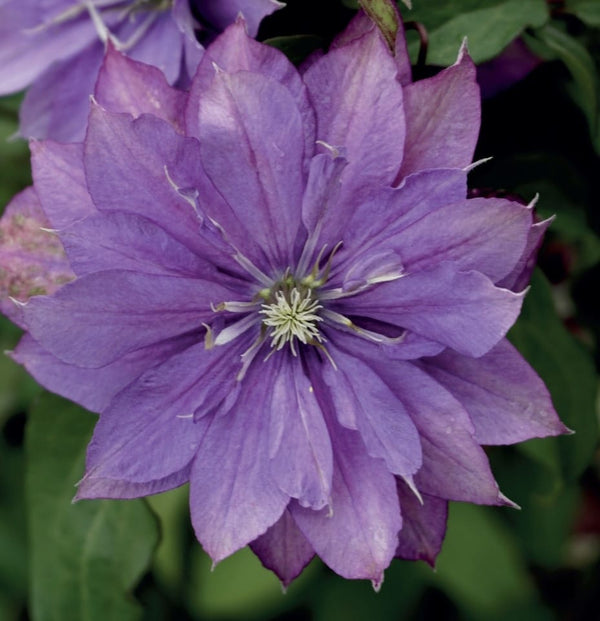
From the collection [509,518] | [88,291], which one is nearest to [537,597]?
[509,518]

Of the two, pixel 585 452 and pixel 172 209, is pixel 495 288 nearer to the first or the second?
pixel 172 209

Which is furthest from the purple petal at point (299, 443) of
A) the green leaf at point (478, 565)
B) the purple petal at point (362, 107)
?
the green leaf at point (478, 565)

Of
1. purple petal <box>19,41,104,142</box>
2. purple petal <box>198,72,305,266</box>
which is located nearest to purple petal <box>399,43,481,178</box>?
purple petal <box>198,72,305,266</box>

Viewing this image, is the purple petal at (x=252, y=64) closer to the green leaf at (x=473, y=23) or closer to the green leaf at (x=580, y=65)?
the green leaf at (x=473, y=23)

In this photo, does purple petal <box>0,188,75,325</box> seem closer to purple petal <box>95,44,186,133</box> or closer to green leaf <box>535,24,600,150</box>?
purple petal <box>95,44,186,133</box>

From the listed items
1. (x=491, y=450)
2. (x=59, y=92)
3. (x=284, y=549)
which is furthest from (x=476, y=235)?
(x=491, y=450)
